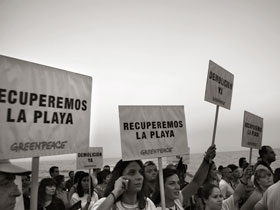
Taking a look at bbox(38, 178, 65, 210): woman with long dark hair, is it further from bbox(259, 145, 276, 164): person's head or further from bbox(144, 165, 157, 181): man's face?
bbox(259, 145, 276, 164): person's head

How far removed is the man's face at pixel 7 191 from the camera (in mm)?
2494

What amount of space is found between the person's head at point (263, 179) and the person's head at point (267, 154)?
1.24m

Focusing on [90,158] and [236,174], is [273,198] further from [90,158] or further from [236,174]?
[90,158]

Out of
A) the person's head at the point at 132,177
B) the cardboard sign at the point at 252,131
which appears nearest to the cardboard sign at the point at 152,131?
the person's head at the point at 132,177

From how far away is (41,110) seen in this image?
8.98 ft

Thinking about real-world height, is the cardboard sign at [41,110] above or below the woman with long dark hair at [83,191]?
above

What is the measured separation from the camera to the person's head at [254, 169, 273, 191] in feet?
15.3

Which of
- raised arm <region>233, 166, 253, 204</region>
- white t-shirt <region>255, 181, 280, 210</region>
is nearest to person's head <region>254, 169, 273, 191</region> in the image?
raised arm <region>233, 166, 253, 204</region>

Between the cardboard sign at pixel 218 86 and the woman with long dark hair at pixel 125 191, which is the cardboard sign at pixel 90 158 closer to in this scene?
the cardboard sign at pixel 218 86

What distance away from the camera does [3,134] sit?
2408 millimetres

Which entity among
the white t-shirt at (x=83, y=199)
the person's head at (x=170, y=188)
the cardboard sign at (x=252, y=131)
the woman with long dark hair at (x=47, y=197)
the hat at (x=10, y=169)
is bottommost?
the white t-shirt at (x=83, y=199)

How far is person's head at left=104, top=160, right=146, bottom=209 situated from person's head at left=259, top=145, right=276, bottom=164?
3.13 metres

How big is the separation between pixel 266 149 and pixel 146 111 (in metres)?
3.04

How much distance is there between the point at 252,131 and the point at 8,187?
5.01 m
